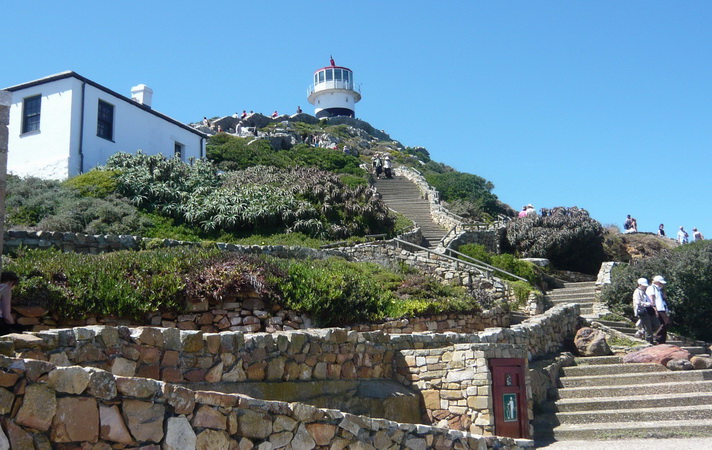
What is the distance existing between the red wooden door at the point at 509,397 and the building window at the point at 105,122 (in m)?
20.8

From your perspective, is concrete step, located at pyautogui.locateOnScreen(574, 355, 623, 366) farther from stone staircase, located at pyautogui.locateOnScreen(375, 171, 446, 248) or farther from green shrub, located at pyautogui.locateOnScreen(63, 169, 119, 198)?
green shrub, located at pyautogui.locateOnScreen(63, 169, 119, 198)

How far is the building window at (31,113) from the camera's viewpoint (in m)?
25.9

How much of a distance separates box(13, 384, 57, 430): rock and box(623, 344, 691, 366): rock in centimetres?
1226

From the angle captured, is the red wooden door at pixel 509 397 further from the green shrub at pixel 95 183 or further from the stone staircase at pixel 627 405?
the green shrub at pixel 95 183

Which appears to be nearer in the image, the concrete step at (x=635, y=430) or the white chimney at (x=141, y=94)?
the concrete step at (x=635, y=430)

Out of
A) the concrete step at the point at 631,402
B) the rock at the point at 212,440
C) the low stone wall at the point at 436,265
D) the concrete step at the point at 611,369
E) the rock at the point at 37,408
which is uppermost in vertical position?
the low stone wall at the point at 436,265

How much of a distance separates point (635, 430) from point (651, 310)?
517 cm

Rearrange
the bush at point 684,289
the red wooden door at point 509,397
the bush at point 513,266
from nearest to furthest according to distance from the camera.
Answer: the red wooden door at point 509,397 → the bush at point 684,289 → the bush at point 513,266

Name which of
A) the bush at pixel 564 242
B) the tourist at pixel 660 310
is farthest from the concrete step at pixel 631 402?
the bush at pixel 564 242

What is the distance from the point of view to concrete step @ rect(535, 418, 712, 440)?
11.0 meters

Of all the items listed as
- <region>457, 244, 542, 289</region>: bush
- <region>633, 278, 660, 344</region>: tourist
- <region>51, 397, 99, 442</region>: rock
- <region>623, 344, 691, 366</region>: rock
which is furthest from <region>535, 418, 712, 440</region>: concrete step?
<region>457, 244, 542, 289</region>: bush

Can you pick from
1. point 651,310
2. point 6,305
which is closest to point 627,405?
point 651,310

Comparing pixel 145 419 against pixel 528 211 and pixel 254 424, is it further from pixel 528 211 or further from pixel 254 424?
pixel 528 211

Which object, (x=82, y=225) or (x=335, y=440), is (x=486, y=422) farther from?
(x=82, y=225)
